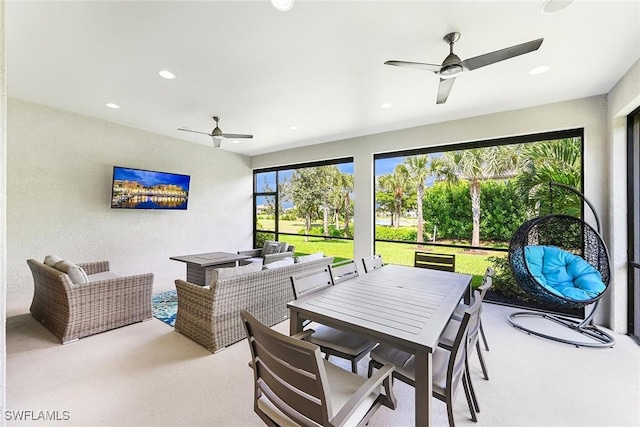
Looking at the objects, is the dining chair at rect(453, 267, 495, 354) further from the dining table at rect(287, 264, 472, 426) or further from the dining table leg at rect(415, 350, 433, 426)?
the dining table leg at rect(415, 350, 433, 426)

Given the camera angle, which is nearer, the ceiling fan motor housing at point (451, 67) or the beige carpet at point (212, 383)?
the beige carpet at point (212, 383)

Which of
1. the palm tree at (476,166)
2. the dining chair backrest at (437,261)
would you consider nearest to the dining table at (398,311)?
the dining chair backrest at (437,261)

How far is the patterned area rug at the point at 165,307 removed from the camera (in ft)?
11.4

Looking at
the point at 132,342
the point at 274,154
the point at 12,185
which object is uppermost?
the point at 274,154

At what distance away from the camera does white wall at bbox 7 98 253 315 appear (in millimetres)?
3846

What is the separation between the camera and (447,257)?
11.6 ft

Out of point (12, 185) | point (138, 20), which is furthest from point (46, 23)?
point (12, 185)

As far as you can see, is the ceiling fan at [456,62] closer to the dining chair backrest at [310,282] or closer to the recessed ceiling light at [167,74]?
the dining chair backrest at [310,282]

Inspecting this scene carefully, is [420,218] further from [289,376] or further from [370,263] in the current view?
[289,376]

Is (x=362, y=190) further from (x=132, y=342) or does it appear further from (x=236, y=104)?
(x=132, y=342)

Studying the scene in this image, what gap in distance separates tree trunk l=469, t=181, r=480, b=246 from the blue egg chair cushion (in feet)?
2.78

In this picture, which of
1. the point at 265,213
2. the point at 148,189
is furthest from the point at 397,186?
the point at 148,189

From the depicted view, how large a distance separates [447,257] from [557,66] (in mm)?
2378

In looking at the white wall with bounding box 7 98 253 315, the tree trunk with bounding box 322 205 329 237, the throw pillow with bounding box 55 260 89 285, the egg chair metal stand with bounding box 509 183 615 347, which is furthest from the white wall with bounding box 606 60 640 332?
the white wall with bounding box 7 98 253 315
